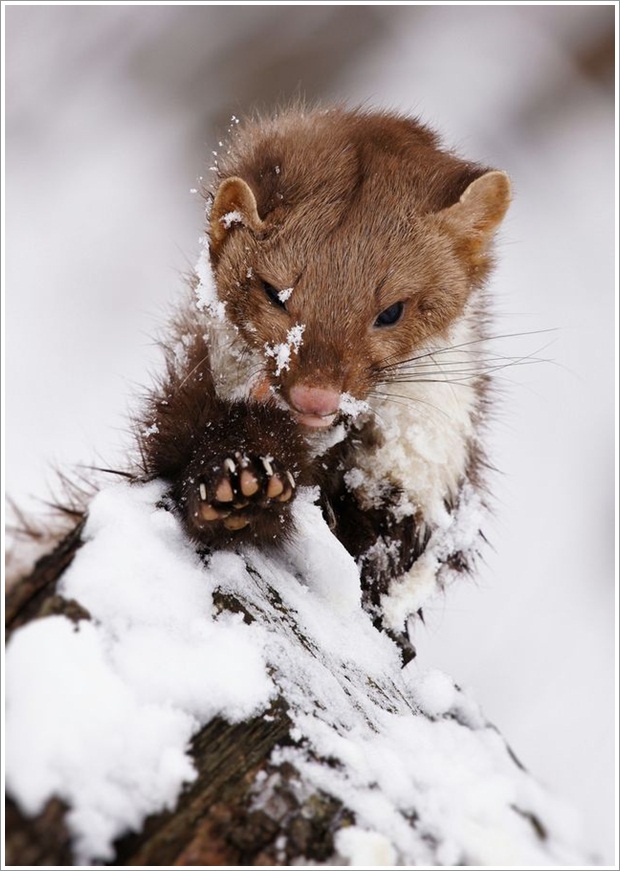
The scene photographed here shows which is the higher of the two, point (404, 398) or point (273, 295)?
point (273, 295)

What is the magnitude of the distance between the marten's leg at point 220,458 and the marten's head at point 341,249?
0.11 meters

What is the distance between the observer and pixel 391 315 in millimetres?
2318

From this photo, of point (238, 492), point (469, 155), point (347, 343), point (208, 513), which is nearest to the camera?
point (208, 513)

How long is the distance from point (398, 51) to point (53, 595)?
17.0ft

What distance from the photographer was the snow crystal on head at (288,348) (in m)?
2.13

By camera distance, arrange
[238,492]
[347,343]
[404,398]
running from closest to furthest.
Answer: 1. [238,492]
2. [347,343]
3. [404,398]

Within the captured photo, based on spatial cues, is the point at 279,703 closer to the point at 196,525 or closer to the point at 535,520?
the point at 196,525

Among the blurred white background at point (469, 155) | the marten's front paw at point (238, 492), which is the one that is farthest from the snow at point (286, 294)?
the blurred white background at point (469, 155)

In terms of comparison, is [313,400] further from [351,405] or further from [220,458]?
[220,458]

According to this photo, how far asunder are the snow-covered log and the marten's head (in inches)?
26.3

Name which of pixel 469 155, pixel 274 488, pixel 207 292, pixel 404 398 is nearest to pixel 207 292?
pixel 207 292

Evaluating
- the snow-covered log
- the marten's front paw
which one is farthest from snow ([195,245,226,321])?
the snow-covered log

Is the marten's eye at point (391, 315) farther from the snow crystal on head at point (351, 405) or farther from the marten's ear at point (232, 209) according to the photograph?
the marten's ear at point (232, 209)

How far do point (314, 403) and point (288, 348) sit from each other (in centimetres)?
18
